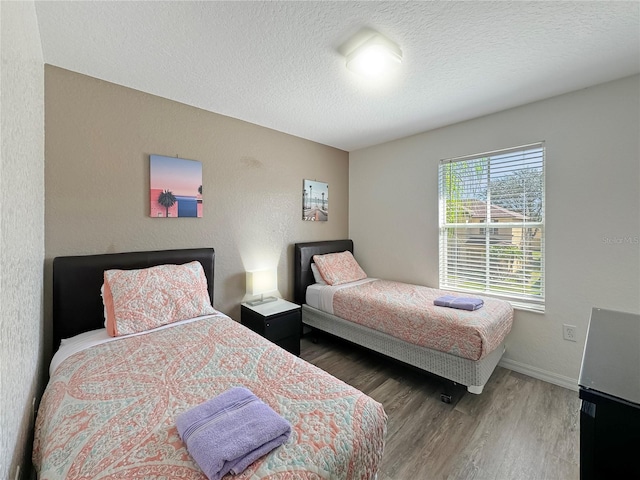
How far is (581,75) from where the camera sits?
203cm

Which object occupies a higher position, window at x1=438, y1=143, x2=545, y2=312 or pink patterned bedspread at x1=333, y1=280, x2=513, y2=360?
window at x1=438, y1=143, x2=545, y2=312

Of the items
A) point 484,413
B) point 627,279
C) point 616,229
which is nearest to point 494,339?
point 484,413

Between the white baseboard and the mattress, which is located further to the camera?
the white baseboard

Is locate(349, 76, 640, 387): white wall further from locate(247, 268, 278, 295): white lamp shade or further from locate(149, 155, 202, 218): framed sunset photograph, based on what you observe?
locate(149, 155, 202, 218): framed sunset photograph

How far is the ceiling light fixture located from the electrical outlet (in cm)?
260

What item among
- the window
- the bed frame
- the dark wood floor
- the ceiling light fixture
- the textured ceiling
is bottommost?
the dark wood floor

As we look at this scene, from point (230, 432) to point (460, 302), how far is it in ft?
7.07

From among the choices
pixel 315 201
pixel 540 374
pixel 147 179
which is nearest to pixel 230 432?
pixel 147 179

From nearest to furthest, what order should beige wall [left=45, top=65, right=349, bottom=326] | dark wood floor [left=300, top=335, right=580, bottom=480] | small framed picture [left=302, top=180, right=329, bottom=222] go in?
dark wood floor [left=300, top=335, right=580, bottom=480], beige wall [left=45, top=65, right=349, bottom=326], small framed picture [left=302, top=180, right=329, bottom=222]

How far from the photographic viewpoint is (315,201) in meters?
3.61

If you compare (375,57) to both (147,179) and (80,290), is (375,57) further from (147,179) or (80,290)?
(80,290)

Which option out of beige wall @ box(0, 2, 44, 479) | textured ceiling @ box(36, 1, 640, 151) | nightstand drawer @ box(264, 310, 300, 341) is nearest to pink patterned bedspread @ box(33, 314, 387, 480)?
beige wall @ box(0, 2, 44, 479)

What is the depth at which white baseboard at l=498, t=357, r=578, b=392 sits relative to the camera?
228 cm

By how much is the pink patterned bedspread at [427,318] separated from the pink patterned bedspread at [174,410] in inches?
46.8
